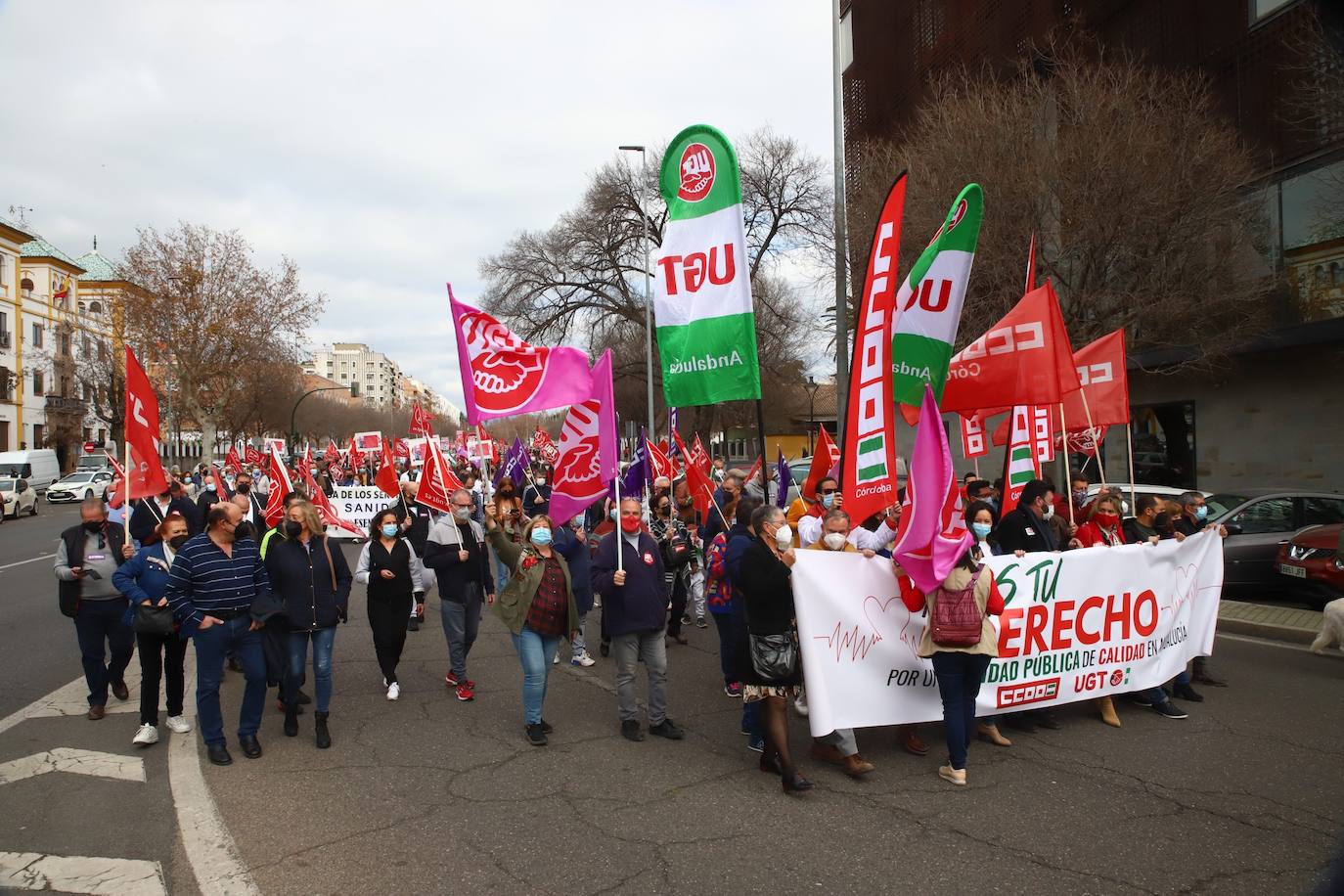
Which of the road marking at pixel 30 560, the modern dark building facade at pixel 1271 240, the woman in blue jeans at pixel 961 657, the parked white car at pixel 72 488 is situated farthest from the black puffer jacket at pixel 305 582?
the parked white car at pixel 72 488

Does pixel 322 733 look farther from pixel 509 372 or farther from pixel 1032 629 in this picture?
pixel 1032 629

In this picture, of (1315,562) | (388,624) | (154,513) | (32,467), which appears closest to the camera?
(388,624)

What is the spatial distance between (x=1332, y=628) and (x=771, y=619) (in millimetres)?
5877

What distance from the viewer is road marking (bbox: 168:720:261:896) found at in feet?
13.0

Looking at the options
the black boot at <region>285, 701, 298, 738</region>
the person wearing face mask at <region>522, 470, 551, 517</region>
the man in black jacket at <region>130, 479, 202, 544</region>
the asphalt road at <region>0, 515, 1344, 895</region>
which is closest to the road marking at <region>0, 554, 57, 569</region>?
the man in black jacket at <region>130, 479, 202, 544</region>

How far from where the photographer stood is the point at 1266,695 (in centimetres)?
690

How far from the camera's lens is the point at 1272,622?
9328 millimetres

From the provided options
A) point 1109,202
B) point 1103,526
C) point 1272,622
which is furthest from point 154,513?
point 1109,202

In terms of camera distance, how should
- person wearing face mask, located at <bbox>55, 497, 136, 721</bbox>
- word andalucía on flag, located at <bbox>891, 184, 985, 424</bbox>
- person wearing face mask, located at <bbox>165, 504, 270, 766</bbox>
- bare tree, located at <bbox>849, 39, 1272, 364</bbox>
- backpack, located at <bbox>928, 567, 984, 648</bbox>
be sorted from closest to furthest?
backpack, located at <bbox>928, 567, 984, 648</bbox> → person wearing face mask, located at <bbox>165, 504, 270, 766</bbox> → person wearing face mask, located at <bbox>55, 497, 136, 721</bbox> → word andalucía on flag, located at <bbox>891, 184, 985, 424</bbox> → bare tree, located at <bbox>849, 39, 1272, 364</bbox>

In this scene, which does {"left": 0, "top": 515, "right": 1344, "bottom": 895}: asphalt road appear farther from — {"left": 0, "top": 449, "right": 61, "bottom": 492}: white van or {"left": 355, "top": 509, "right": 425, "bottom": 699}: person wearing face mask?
{"left": 0, "top": 449, "right": 61, "bottom": 492}: white van

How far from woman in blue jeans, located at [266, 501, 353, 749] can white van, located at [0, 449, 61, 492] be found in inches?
1459

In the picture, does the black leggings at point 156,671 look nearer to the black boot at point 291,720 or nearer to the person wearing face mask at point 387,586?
the black boot at point 291,720

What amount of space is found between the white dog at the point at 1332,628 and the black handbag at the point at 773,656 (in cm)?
568

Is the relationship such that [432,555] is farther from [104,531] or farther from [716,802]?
[716,802]
